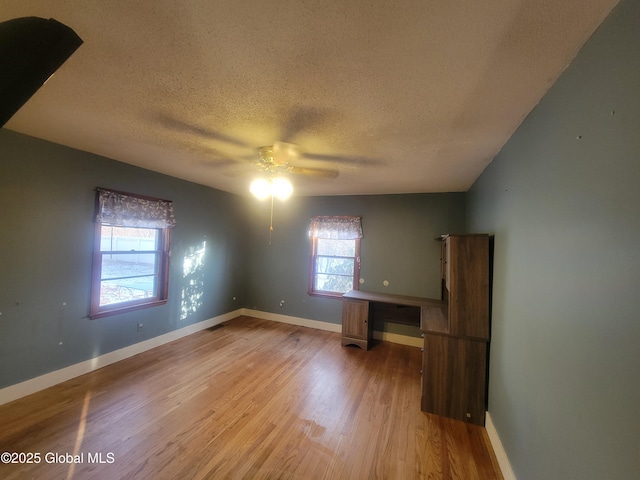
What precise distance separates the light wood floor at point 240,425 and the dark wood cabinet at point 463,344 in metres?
0.17

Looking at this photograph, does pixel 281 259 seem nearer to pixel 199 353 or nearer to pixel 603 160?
pixel 199 353

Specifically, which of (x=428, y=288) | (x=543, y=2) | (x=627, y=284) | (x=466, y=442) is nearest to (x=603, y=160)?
(x=627, y=284)

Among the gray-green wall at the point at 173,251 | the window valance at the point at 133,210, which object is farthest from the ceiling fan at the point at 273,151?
the gray-green wall at the point at 173,251

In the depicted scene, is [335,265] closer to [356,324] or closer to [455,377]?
[356,324]

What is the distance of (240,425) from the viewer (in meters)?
2.18

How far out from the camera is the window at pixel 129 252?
293cm

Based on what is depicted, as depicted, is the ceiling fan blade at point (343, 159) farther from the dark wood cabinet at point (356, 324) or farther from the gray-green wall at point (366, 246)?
the dark wood cabinet at point (356, 324)

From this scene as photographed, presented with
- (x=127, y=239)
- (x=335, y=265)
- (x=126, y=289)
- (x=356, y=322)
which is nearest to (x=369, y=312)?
(x=356, y=322)

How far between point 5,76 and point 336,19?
0.97m

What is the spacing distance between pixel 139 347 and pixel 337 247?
128 inches

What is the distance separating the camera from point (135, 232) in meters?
3.37

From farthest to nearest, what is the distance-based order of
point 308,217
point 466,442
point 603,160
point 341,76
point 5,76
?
point 308,217 → point 466,442 → point 341,76 → point 603,160 → point 5,76

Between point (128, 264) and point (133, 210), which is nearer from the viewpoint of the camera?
point (133, 210)

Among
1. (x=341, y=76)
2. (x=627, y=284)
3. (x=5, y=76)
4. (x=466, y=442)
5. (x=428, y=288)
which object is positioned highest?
(x=341, y=76)
